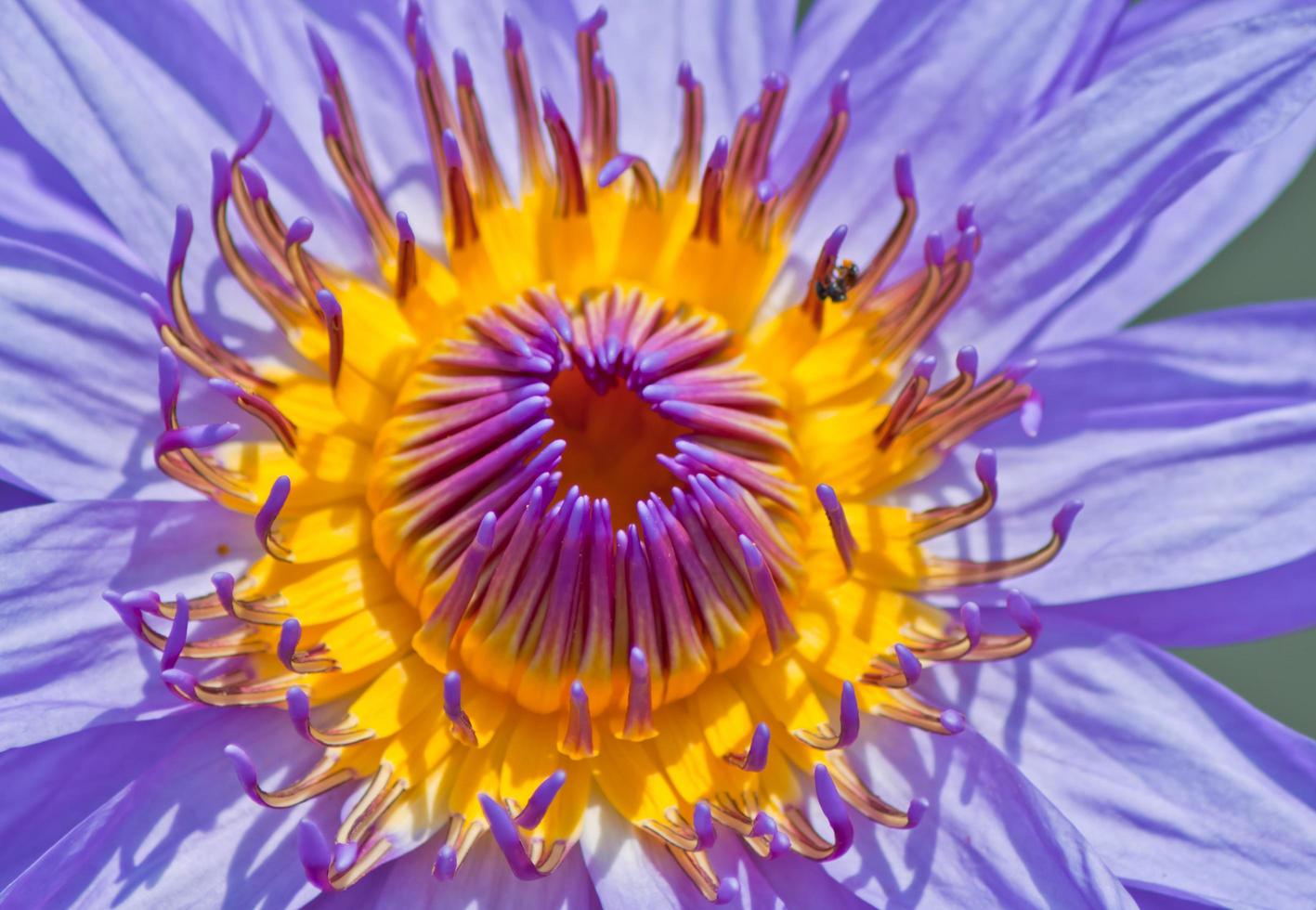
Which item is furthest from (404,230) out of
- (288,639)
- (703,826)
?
(703,826)

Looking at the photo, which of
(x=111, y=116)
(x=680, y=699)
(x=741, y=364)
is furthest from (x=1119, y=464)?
(x=111, y=116)

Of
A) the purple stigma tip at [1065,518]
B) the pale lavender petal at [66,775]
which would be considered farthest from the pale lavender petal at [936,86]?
the pale lavender petal at [66,775]

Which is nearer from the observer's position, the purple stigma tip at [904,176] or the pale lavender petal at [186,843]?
the pale lavender petal at [186,843]

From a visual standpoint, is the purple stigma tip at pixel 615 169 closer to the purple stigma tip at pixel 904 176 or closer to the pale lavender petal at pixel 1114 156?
→ the purple stigma tip at pixel 904 176

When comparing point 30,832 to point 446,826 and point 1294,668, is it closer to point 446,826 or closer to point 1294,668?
point 446,826

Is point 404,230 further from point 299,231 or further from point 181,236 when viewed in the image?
point 181,236
